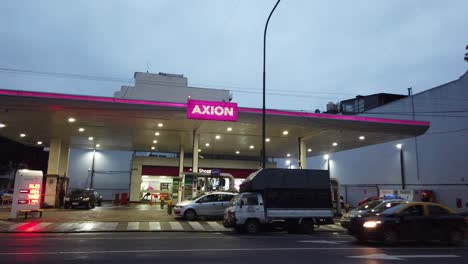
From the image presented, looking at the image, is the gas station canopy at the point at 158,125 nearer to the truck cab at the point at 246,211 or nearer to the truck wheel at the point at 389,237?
the truck cab at the point at 246,211

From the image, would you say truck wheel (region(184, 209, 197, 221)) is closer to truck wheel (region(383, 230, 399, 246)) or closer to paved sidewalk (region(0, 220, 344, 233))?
paved sidewalk (region(0, 220, 344, 233))

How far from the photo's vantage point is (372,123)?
25344 mm

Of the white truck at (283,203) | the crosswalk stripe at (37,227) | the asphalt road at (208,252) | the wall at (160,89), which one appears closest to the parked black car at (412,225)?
the asphalt road at (208,252)

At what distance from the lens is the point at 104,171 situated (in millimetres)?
45406

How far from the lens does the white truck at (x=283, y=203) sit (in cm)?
1734

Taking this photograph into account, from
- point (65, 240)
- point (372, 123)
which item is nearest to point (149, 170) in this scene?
point (372, 123)

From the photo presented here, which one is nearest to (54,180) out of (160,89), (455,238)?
(160,89)

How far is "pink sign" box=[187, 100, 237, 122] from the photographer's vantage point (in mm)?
22094

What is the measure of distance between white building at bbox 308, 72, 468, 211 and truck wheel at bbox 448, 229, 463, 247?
18.4m

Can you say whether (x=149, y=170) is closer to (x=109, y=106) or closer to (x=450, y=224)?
(x=109, y=106)

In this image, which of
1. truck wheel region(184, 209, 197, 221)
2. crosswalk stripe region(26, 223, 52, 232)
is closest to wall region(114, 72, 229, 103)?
truck wheel region(184, 209, 197, 221)

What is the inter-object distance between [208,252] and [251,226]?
21.6 ft

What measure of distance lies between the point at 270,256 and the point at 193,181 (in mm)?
17548

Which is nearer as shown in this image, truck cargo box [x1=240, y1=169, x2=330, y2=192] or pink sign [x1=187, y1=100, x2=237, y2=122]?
truck cargo box [x1=240, y1=169, x2=330, y2=192]
